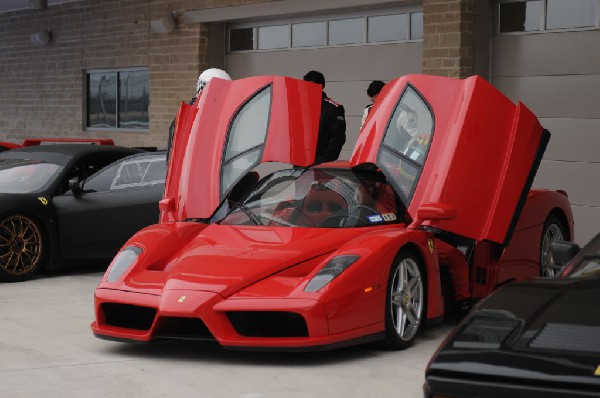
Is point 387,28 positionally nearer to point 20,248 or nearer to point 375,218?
point 20,248

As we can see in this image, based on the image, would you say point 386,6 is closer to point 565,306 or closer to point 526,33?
point 526,33

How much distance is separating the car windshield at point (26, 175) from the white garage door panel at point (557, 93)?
5.21m

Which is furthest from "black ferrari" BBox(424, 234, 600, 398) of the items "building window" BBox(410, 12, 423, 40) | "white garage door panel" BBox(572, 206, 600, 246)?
"building window" BBox(410, 12, 423, 40)

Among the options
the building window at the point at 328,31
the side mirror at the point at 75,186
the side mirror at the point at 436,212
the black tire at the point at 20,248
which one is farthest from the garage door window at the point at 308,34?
the side mirror at the point at 436,212

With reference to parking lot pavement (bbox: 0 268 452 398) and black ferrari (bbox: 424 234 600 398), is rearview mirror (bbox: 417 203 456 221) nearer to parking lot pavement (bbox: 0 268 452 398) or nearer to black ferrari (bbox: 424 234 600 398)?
parking lot pavement (bbox: 0 268 452 398)

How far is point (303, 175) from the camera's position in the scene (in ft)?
27.6

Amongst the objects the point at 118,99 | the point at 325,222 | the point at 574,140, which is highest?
the point at 118,99

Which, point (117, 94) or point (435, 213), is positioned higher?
point (117, 94)

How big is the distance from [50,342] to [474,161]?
10.3 ft

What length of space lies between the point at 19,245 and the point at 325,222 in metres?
4.22

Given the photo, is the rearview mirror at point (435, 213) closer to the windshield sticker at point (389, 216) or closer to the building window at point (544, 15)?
the windshield sticker at point (389, 216)

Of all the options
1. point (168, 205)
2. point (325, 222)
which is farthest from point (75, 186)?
point (325, 222)

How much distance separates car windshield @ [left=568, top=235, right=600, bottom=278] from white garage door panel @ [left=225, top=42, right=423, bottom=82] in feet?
29.9

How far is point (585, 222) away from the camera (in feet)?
40.9
